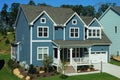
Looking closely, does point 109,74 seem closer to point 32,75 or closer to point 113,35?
point 32,75

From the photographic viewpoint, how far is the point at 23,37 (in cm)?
4509

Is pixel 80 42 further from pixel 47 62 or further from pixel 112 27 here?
pixel 112 27

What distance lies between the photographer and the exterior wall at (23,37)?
139 feet

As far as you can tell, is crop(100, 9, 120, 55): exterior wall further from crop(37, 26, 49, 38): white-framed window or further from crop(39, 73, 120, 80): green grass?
crop(39, 73, 120, 80): green grass

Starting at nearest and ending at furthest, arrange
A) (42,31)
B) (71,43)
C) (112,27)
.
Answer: (42,31), (71,43), (112,27)

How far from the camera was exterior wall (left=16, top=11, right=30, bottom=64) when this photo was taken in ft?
139

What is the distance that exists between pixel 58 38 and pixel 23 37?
5947mm

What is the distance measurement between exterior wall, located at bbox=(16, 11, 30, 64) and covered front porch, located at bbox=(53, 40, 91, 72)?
4.24 metres

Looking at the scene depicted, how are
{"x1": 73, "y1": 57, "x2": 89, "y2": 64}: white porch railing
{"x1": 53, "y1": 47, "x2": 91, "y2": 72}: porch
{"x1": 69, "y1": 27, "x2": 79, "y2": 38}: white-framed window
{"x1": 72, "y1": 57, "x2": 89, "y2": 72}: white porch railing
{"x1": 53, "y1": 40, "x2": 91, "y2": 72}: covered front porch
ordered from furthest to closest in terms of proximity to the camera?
{"x1": 69, "y1": 27, "x2": 79, "y2": 38}: white-framed window < {"x1": 73, "y1": 57, "x2": 89, "y2": 64}: white porch railing < {"x1": 72, "y1": 57, "x2": 89, "y2": 72}: white porch railing < {"x1": 53, "y1": 40, "x2": 91, "y2": 72}: covered front porch < {"x1": 53, "y1": 47, "x2": 91, "y2": 72}: porch

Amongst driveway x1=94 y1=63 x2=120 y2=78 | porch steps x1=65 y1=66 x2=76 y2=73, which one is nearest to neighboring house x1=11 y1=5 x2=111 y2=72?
porch steps x1=65 y1=66 x2=76 y2=73

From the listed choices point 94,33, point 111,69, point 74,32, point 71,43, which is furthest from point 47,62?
point 94,33

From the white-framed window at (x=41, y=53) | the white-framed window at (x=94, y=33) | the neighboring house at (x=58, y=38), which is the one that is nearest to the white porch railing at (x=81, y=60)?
the neighboring house at (x=58, y=38)

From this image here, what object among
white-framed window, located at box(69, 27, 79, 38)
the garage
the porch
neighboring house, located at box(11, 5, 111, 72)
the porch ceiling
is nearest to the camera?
the porch

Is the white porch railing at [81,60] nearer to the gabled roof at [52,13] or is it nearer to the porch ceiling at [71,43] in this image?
the porch ceiling at [71,43]
